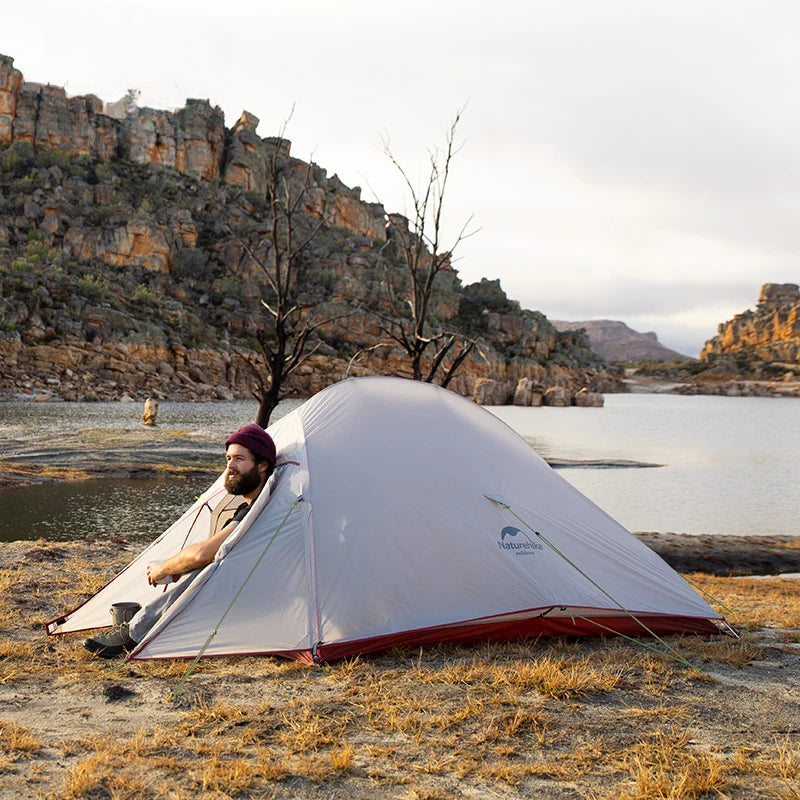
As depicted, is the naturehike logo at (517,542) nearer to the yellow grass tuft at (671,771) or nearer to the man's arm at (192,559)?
the yellow grass tuft at (671,771)

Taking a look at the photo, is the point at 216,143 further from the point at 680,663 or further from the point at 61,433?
the point at 680,663

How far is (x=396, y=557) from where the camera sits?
5031mm

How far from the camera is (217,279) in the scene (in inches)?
2685

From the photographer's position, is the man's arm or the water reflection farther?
the water reflection

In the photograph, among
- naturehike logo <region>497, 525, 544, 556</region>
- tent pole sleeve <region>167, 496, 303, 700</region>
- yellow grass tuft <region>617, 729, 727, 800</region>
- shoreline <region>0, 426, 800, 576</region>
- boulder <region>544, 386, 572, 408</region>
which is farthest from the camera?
boulder <region>544, 386, 572, 408</region>

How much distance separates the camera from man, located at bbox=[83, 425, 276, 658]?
15.9ft

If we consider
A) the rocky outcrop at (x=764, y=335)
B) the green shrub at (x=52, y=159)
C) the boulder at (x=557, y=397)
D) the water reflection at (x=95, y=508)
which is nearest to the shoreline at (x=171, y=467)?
the water reflection at (x=95, y=508)

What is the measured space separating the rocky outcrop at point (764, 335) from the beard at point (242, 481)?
157415 millimetres

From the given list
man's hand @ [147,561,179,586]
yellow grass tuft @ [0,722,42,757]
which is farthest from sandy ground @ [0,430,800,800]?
man's hand @ [147,561,179,586]

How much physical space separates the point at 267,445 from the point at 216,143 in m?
93.4

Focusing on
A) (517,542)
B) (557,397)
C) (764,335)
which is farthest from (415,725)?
(764,335)

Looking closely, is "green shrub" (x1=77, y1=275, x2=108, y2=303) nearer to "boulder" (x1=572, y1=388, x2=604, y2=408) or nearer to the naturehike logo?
"boulder" (x1=572, y1=388, x2=604, y2=408)

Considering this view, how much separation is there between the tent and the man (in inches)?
5.3

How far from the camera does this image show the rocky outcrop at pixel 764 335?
149750mm
